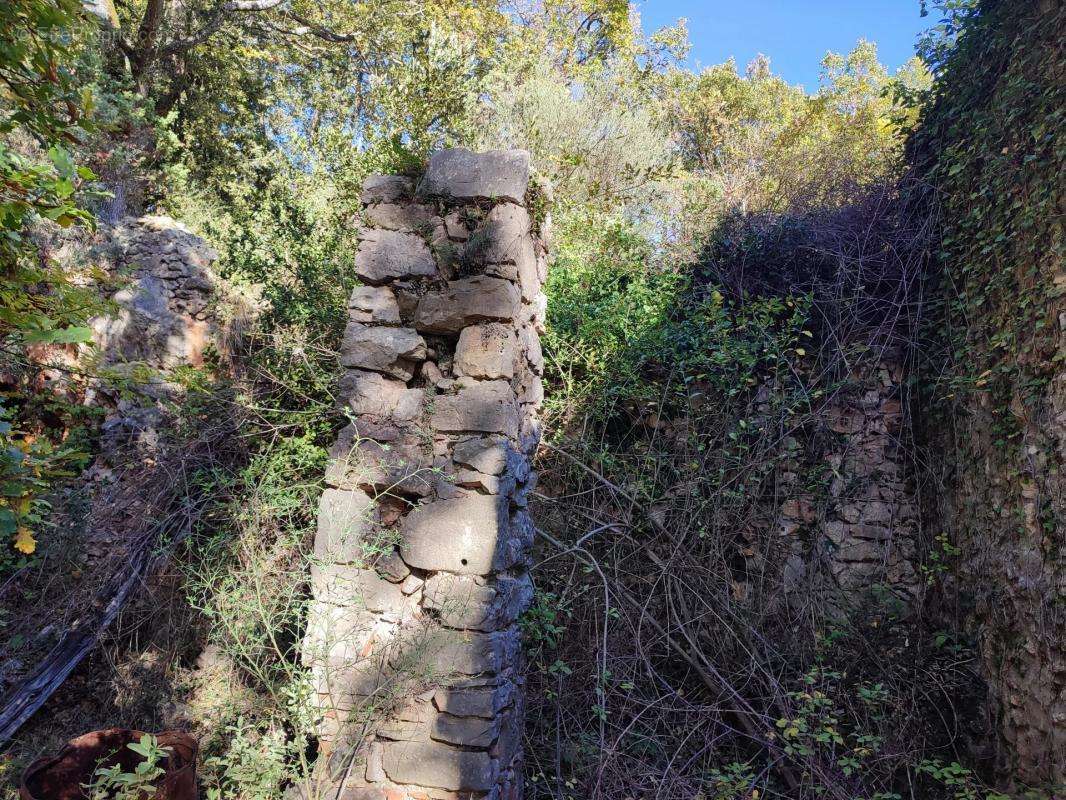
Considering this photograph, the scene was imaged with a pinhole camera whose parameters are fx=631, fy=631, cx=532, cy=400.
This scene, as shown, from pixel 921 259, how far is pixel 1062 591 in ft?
7.93

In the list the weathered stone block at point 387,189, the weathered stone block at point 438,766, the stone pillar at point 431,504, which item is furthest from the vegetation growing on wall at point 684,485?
the weathered stone block at point 438,766

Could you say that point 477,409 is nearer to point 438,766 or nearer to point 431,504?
point 431,504

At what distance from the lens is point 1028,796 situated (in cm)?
297

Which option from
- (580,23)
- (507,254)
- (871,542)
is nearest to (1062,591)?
(871,542)

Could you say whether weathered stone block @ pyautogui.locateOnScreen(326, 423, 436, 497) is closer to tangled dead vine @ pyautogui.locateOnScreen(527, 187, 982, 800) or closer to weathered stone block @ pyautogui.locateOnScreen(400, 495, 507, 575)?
weathered stone block @ pyautogui.locateOnScreen(400, 495, 507, 575)

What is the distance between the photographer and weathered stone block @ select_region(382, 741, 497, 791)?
2.70m

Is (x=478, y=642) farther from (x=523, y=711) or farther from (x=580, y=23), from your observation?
(x=580, y=23)

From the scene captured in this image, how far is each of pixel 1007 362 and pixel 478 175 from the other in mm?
3166

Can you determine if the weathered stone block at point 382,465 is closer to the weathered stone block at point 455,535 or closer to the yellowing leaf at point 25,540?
the weathered stone block at point 455,535

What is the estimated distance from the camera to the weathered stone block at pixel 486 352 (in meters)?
3.10

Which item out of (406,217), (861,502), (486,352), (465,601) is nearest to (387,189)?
(406,217)

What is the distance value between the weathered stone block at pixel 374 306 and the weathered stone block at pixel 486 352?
1.32 ft

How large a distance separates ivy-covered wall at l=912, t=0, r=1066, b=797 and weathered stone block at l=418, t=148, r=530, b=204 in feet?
9.22

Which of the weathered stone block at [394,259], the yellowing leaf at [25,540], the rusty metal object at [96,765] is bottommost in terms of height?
the rusty metal object at [96,765]
